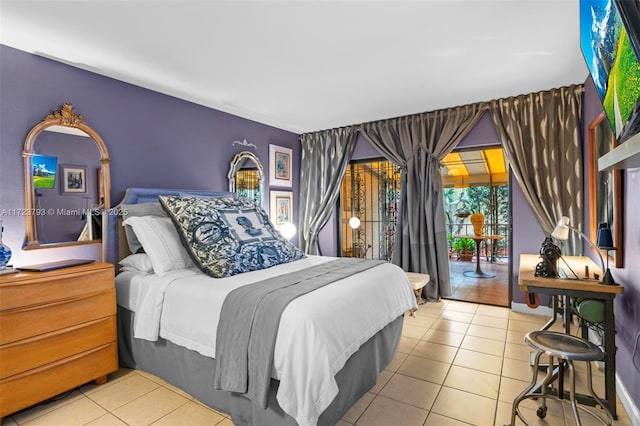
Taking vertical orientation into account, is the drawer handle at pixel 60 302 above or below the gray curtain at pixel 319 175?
below

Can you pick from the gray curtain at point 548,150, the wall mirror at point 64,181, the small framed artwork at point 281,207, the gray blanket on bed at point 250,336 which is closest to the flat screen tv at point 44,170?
the wall mirror at point 64,181

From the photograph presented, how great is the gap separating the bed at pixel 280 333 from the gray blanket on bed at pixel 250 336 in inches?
0.8

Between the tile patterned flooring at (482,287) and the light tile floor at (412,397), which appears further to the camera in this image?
the tile patterned flooring at (482,287)

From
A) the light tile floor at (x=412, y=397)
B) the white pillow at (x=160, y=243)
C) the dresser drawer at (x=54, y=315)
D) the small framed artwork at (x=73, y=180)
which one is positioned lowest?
the light tile floor at (x=412, y=397)

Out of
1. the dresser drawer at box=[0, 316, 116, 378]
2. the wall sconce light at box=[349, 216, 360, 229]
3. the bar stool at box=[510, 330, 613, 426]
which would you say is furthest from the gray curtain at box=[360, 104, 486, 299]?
the dresser drawer at box=[0, 316, 116, 378]

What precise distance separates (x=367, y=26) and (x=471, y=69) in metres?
1.24

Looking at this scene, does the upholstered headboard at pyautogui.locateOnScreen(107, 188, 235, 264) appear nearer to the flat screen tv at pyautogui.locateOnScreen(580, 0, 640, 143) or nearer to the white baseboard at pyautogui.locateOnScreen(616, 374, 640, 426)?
the flat screen tv at pyautogui.locateOnScreen(580, 0, 640, 143)

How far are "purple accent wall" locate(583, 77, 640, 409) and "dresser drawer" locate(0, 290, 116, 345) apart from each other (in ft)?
10.9

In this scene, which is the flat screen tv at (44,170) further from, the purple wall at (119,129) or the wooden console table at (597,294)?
the wooden console table at (597,294)

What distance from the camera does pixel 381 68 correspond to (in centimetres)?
284

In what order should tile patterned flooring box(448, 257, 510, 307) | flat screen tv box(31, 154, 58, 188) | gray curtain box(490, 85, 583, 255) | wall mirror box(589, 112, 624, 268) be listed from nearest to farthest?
1. wall mirror box(589, 112, 624, 268)
2. flat screen tv box(31, 154, 58, 188)
3. gray curtain box(490, 85, 583, 255)
4. tile patterned flooring box(448, 257, 510, 307)

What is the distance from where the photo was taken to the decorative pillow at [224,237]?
2.27 meters

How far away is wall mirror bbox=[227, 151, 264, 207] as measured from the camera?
4.09 m

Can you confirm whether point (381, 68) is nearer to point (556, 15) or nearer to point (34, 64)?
point (556, 15)
